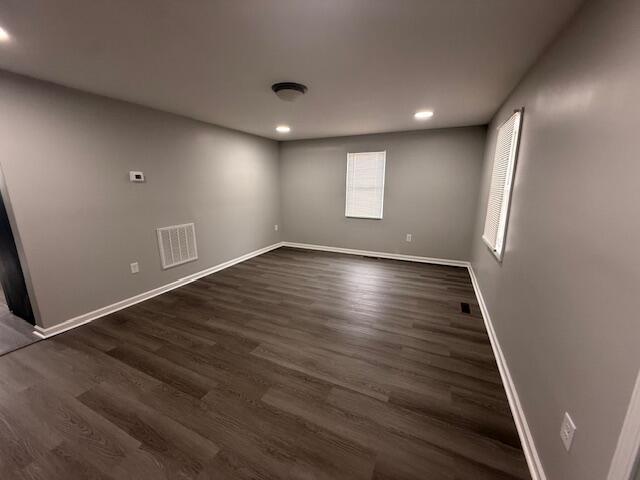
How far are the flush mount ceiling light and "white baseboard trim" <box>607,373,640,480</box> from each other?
2.59 m

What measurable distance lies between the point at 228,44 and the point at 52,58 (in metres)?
1.33

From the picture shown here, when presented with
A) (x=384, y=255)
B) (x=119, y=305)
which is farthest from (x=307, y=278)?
(x=119, y=305)

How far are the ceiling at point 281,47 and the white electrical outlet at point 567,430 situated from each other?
1922 mm

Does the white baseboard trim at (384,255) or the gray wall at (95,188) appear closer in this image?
the gray wall at (95,188)

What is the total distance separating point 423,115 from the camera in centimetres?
335

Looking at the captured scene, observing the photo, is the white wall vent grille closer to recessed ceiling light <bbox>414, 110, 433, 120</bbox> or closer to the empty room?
the empty room

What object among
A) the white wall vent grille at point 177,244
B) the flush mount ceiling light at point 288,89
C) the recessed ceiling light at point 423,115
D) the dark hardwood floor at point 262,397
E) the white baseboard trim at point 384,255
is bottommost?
the dark hardwood floor at point 262,397

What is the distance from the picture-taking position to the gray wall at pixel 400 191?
4.18 meters

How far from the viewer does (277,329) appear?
2510mm

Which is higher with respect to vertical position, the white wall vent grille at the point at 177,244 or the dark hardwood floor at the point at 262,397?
the white wall vent grille at the point at 177,244

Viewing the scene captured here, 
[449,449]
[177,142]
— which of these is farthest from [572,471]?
[177,142]

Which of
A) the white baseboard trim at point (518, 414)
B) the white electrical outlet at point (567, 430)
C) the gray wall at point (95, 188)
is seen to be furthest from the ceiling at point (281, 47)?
the white baseboard trim at point (518, 414)

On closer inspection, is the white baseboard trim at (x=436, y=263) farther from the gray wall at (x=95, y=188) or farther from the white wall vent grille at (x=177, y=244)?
the white wall vent grille at (x=177, y=244)

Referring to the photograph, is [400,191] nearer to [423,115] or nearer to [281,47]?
[423,115]
